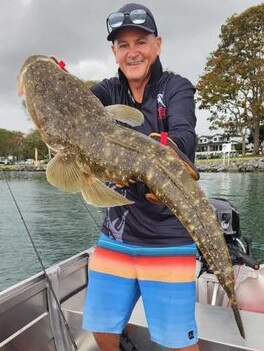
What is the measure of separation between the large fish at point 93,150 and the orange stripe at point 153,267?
2.17ft

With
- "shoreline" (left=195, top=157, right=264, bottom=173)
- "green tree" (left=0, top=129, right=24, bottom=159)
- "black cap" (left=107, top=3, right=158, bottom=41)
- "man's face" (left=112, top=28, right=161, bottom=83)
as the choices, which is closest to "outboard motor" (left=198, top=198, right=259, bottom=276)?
"man's face" (left=112, top=28, right=161, bottom=83)

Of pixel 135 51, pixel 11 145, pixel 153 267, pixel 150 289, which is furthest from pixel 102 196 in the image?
pixel 11 145

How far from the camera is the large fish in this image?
2309mm

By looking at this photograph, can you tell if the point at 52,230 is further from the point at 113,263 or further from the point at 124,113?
the point at 124,113

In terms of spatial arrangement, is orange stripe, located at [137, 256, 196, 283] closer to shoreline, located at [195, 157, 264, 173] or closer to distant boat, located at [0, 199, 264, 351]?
distant boat, located at [0, 199, 264, 351]

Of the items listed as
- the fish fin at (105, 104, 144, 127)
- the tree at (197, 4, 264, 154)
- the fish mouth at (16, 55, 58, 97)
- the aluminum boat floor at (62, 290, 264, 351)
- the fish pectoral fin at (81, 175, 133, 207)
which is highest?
the tree at (197, 4, 264, 154)

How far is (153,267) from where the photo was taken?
3020 mm

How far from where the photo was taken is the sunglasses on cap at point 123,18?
2.84 m

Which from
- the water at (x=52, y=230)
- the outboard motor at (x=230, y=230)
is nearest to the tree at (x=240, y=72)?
the water at (x=52, y=230)

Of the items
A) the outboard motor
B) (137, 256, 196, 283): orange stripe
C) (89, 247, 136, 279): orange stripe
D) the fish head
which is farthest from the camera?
the outboard motor

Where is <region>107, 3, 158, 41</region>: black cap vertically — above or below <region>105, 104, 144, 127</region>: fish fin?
above

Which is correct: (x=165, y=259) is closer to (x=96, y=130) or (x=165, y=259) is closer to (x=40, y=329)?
(x=96, y=130)

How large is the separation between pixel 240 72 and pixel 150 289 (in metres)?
57.1

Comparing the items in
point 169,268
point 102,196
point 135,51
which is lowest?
point 169,268
